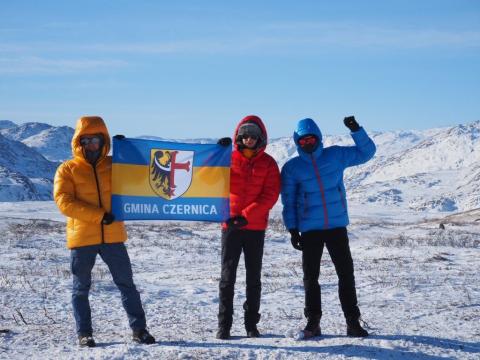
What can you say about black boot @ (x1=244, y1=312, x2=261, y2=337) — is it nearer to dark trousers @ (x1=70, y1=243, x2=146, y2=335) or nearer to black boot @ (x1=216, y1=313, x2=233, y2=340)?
black boot @ (x1=216, y1=313, x2=233, y2=340)

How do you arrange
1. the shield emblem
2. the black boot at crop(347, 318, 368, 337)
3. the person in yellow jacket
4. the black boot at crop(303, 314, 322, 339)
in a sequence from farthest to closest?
the shield emblem
the black boot at crop(303, 314, 322, 339)
the black boot at crop(347, 318, 368, 337)
the person in yellow jacket

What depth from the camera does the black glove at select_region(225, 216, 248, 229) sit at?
7305 mm

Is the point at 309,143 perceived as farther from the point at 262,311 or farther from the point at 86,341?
the point at 86,341

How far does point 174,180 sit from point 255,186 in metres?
1.10

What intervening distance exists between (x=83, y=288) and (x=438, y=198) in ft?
579

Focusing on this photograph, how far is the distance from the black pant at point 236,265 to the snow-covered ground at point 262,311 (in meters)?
0.33

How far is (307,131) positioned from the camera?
7438 mm

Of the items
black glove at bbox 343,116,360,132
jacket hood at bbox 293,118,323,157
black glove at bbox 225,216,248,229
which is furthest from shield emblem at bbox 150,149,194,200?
black glove at bbox 343,116,360,132

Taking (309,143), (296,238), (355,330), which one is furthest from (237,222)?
(355,330)


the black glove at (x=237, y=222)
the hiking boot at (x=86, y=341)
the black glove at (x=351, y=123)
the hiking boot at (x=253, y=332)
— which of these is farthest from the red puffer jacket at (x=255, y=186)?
the hiking boot at (x=86, y=341)

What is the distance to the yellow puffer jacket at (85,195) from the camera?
6.88m

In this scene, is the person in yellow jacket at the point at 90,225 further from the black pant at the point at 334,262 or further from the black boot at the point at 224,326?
the black pant at the point at 334,262

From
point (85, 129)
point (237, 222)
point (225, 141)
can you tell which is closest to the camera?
point (85, 129)

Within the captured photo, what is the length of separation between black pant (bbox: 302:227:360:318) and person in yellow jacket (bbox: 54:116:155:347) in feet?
6.74
